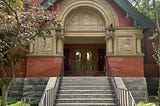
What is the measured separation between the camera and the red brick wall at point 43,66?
17.7 m

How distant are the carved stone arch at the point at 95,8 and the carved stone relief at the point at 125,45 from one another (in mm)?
1176

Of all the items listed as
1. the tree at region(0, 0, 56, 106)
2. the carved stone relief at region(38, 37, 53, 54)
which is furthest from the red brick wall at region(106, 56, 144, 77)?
the tree at region(0, 0, 56, 106)

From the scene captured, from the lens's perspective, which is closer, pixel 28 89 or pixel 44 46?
pixel 28 89

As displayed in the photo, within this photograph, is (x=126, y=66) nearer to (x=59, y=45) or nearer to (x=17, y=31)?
(x=59, y=45)

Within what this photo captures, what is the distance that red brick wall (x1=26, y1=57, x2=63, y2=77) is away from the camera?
17.7 meters

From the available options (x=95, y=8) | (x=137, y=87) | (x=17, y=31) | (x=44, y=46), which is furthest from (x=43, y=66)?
(x=17, y=31)

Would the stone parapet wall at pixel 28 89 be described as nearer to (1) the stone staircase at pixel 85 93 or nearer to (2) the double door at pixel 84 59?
(1) the stone staircase at pixel 85 93

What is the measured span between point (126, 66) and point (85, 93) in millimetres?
4463

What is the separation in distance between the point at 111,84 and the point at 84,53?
22.1 ft

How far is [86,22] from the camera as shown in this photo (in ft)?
62.2

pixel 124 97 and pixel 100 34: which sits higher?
pixel 100 34

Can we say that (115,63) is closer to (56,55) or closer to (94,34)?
(94,34)

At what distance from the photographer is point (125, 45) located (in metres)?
18.0

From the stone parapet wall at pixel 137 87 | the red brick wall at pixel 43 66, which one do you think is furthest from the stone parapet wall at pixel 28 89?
the stone parapet wall at pixel 137 87
